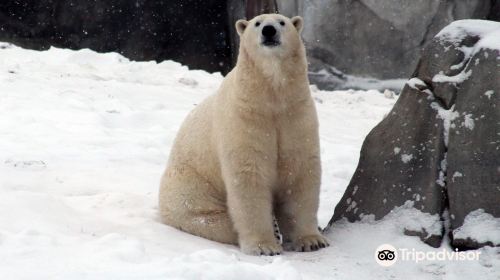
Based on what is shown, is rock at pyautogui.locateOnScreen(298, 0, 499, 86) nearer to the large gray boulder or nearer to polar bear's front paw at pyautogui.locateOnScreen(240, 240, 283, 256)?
the large gray boulder

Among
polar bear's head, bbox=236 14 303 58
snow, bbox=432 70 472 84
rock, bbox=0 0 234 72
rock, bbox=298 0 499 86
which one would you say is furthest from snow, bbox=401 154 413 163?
rock, bbox=0 0 234 72

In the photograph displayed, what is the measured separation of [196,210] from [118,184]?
1.26 m

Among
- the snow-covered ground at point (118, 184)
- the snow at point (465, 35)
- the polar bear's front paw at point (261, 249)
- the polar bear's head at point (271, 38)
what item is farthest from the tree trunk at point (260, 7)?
A: the polar bear's front paw at point (261, 249)

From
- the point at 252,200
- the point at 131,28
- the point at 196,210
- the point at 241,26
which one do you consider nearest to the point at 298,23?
the point at 241,26

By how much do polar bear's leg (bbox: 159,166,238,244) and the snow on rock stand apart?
1.46 meters

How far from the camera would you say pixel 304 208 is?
15.0 ft

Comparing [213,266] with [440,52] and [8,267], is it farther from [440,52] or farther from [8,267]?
[440,52]

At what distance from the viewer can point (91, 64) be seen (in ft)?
37.6

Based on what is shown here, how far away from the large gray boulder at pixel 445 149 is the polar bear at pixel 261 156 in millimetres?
410

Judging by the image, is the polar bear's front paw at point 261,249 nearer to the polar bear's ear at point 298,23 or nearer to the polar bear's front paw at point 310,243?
the polar bear's front paw at point 310,243

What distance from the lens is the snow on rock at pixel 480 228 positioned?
3898mm

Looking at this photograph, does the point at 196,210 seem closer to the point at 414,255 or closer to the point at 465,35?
the point at 414,255

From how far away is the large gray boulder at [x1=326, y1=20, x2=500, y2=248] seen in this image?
157 inches

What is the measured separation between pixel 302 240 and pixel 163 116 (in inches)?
161
